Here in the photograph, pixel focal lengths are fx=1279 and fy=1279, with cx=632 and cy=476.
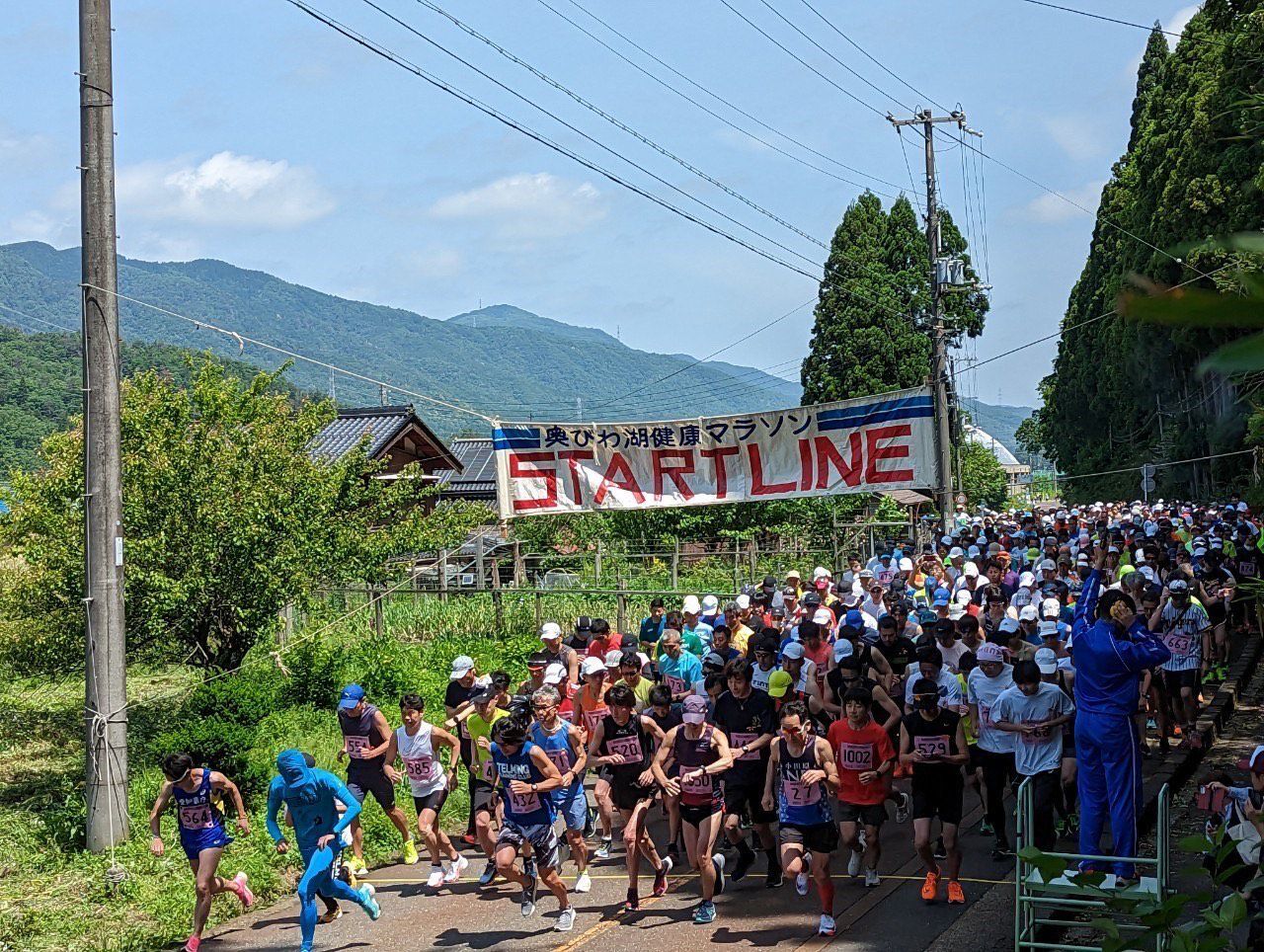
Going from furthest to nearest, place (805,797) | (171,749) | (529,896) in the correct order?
1. (171,749)
2. (529,896)
3. (805,797)

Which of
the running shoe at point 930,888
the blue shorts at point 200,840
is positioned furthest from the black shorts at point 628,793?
the blue shorts at point 200,840

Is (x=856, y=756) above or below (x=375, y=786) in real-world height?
above

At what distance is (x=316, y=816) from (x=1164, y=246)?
2328 cm

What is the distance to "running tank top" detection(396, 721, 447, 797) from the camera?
431 inches

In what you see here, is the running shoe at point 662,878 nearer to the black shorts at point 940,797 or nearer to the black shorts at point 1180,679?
the black shorts at point 940,797

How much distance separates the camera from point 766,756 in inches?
401

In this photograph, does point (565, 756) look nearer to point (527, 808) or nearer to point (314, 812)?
point (527, 808)

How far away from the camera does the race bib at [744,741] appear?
1005 centimetres

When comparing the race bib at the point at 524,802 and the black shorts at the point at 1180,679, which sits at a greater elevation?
the black shorts at the point at 1180,679

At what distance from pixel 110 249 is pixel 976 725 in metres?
8.52

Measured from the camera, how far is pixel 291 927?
33.5 ft

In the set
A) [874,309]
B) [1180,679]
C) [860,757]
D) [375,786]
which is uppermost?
[874,309]

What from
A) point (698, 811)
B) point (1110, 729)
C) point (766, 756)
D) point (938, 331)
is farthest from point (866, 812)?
point (938, 331)

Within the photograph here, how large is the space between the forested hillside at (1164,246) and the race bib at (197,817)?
749 centimetres
